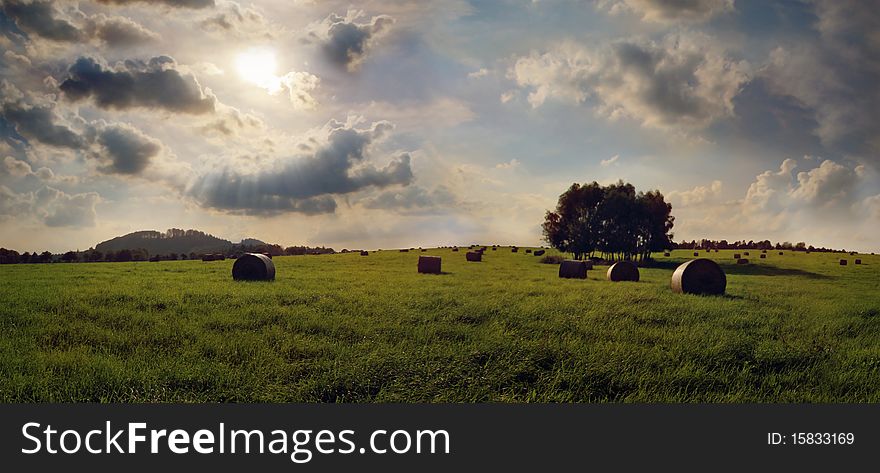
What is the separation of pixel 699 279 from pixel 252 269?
1966 cm

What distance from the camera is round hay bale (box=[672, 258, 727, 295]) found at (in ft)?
64.0

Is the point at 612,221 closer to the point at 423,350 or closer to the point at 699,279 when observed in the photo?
the point at 699,279

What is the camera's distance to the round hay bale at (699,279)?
19514mm

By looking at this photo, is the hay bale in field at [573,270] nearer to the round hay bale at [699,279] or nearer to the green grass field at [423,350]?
the round hay bale at [699,279]

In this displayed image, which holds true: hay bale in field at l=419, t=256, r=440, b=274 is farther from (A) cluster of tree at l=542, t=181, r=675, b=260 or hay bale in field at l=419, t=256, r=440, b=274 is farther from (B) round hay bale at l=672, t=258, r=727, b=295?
(A) cluster of tree at l=542, t=181, r=675, b=260

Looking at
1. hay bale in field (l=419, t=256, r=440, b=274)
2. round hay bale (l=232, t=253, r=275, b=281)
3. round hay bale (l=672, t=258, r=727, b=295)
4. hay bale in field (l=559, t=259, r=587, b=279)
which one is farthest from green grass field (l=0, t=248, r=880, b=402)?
hay bale in field (l=559, t=259, r=587, b=279)

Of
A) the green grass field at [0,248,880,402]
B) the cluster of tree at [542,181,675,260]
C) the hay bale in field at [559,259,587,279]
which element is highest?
the cluster of tree at [542,181,675,260]

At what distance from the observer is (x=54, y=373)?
7547mm

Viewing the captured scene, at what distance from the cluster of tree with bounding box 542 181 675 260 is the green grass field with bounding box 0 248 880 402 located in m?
41.1

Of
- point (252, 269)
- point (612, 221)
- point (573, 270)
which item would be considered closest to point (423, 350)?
point (252, 269)

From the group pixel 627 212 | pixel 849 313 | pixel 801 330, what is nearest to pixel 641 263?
pixel 627 212

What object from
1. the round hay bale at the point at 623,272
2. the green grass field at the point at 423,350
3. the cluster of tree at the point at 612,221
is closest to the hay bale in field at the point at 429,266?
the round hay bale at the point at 623,272

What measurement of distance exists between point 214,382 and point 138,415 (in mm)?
1426

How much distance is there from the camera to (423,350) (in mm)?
8781
